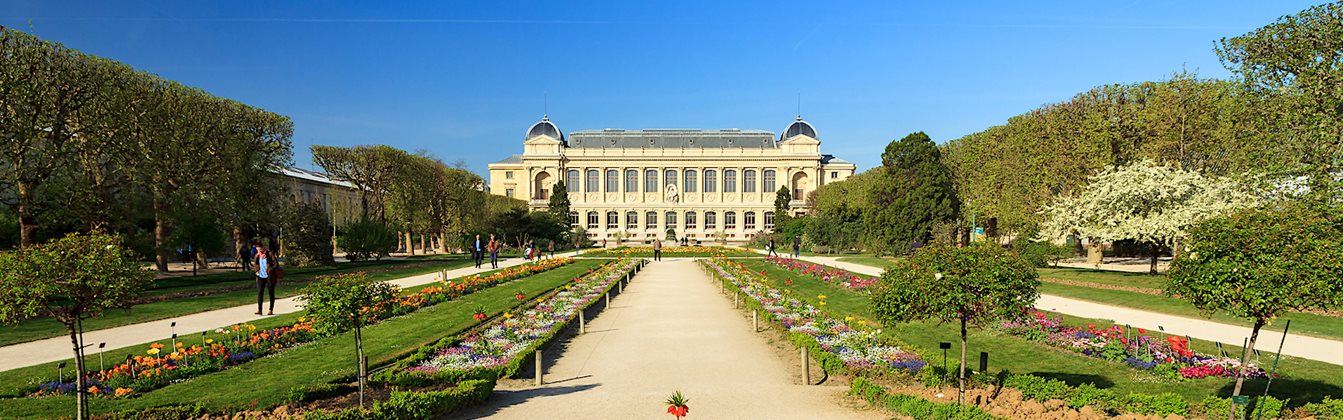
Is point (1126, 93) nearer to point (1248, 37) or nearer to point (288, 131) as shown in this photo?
point (1248, 37)

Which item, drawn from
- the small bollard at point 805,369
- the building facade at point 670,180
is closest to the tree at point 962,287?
the small bollard at point 805,369

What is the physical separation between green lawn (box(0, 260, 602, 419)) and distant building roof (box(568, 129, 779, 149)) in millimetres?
88973

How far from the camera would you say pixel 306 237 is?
33.4 metres

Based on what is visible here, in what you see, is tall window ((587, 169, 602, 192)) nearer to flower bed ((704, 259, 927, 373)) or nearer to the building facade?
the building facade

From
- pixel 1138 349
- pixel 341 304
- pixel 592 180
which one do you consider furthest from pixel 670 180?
pixel 341 304

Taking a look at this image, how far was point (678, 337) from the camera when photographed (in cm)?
1309

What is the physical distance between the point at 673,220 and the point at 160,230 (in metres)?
75.6

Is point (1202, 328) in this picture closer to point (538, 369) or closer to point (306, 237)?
point (538, 369)

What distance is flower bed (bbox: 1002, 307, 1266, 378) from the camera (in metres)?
8.82

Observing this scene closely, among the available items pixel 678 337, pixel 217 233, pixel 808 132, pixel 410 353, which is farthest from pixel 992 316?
pixel 808 132

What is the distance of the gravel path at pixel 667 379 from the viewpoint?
7887 millimetres

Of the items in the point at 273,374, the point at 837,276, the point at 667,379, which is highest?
the point at 837,276

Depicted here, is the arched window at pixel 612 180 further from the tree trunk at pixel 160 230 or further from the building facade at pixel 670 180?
the tree trunk at pixel 160 230

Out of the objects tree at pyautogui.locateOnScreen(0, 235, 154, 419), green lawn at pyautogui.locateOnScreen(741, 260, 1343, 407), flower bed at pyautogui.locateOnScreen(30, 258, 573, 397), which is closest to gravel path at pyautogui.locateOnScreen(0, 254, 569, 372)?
flower bed at pyautogui.locateOnScreen(30, 258, 573, 397)
